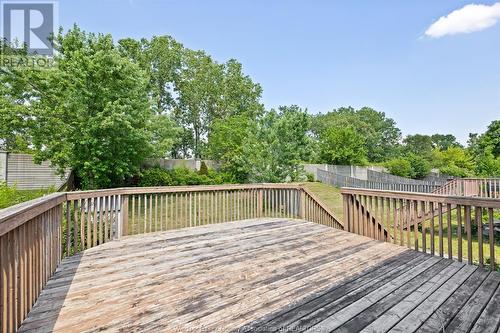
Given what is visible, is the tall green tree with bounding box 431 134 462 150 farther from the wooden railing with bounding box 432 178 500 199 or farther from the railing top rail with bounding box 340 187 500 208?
the railing top rail with bounding box 340 187 500 208

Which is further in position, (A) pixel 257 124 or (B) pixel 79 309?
(A) pixel 257 124

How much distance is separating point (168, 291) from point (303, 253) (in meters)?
1.79

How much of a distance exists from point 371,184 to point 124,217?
49.6ft

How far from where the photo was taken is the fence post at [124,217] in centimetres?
407

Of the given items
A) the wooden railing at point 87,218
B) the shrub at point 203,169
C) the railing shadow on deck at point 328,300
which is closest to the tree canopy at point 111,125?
the shrub at point 203,169

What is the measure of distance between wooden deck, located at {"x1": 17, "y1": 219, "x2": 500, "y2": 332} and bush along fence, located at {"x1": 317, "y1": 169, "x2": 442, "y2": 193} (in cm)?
1149

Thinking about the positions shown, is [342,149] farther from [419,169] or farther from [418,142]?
[418,142]

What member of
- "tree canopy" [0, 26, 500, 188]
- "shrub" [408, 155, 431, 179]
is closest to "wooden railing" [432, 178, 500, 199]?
"tree canopy" [0, 26, 500, 188]

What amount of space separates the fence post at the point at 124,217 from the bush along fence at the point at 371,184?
→ 43.1 feet

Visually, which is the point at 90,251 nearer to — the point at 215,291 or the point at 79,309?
the point at 79,309

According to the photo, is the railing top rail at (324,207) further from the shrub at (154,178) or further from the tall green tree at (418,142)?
the tall green tree at (418,142)

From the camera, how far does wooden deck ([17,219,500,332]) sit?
1787 millimetres

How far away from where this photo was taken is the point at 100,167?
952cm

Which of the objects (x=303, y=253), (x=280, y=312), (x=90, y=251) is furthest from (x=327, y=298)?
(x=90, y=251)
